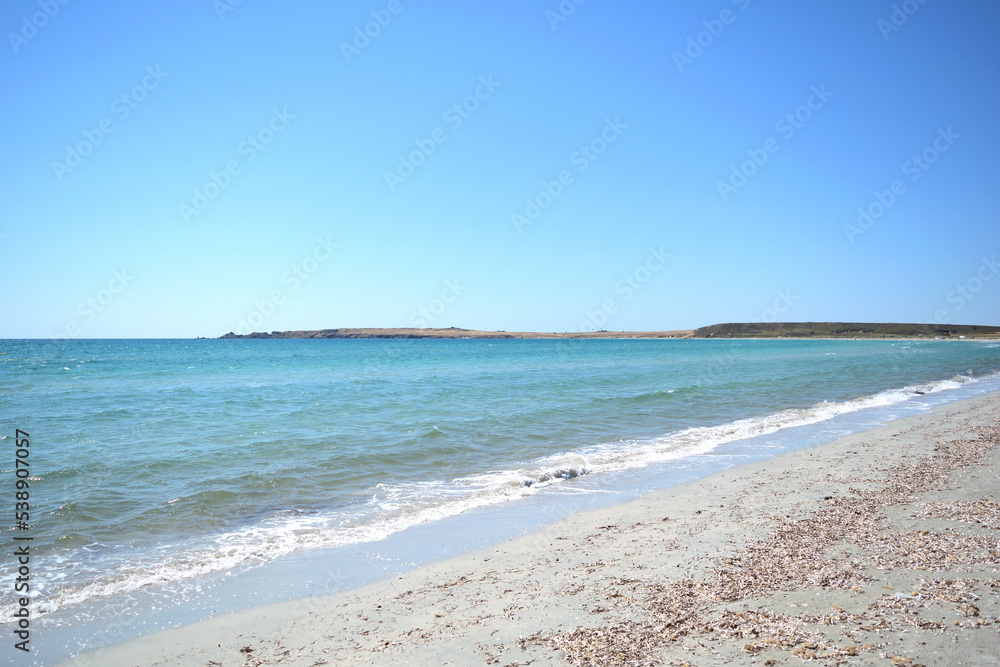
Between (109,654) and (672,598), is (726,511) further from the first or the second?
(109,654)

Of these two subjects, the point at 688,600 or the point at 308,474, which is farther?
the point at 308,474

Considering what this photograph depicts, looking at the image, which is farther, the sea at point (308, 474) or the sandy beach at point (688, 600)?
the sea at point (308, 474)

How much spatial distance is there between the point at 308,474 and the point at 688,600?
8.47 meters

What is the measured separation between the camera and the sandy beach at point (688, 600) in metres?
3.76

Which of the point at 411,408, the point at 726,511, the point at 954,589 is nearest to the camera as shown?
the point at 954,589

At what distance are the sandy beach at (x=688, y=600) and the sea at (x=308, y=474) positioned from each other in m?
0.86

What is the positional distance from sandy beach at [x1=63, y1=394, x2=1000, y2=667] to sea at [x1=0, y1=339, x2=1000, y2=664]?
0.86 m

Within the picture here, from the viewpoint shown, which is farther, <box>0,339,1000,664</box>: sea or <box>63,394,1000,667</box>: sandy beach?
<box>0,339,1000,664</box>: sea

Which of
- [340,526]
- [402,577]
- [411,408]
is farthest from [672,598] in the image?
[411,408]

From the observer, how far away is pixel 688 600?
4543 mm

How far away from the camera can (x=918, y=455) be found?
10180mm

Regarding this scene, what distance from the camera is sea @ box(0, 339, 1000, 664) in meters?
6.09

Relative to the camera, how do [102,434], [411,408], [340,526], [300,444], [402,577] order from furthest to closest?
[411,408]
[102,434]
[300,444]
[340,526]
[402,577]

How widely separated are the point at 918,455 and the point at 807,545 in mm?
6703
